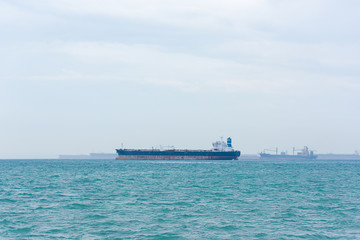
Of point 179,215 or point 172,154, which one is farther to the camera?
point 172,154

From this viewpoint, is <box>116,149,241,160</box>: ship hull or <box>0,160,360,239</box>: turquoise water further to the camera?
<box>116,149,241,160</box>: ship hull

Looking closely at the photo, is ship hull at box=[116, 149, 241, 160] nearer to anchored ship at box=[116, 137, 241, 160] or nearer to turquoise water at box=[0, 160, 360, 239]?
anchored ship at box=[116, 137, 241, 160]

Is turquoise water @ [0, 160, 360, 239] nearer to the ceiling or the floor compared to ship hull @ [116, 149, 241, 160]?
nearer to the floor

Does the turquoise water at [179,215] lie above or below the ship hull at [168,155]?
below

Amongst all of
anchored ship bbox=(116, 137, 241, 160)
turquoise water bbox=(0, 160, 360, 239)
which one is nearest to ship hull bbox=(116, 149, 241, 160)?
anchored ship bbox=(116, 137, 241, 160)

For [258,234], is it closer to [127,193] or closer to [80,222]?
[80,222]

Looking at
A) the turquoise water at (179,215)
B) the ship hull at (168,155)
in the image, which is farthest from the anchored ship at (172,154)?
the turquoise water at (179,215)

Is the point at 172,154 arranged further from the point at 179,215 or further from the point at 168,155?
the point at 179,215

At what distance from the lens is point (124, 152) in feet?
549

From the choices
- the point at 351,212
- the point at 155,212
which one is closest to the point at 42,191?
the point at 155,212

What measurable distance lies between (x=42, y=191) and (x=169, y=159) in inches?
4887

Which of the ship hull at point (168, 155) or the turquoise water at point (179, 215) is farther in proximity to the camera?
the ship hull at point (168, 155)

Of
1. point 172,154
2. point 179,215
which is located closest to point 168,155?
point 172,154

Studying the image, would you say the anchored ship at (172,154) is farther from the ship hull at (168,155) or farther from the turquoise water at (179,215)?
the turquoise water at (179,215)
